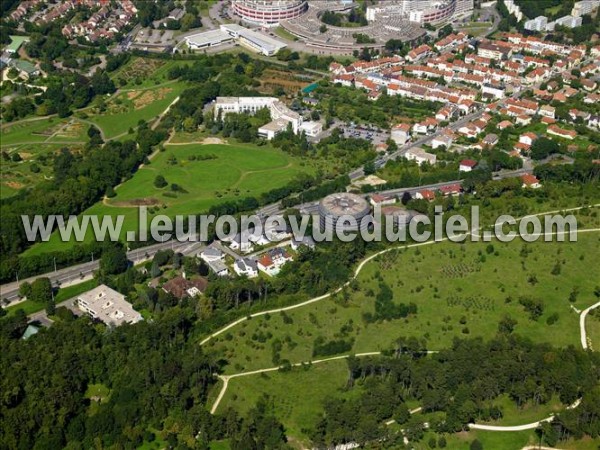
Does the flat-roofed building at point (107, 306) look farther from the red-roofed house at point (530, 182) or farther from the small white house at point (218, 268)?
the red-roofed house at point (530, 182)

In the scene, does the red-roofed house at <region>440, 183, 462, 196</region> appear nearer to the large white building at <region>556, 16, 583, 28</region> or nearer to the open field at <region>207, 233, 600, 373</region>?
the open field at <region>207, 233, 600, 373</region>

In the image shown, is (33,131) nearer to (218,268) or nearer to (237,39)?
(237,39)

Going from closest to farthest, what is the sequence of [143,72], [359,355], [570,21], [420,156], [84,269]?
[359,355]
[84,269]
[420,156]
[143,72]
[570,21]

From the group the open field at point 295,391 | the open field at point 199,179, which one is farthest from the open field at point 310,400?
the open field at point 199,179

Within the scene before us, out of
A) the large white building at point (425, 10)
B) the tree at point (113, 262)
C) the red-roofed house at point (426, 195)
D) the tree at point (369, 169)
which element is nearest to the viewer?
the tree at point (113, 262)

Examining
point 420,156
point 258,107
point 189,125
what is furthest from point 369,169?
point 189,125

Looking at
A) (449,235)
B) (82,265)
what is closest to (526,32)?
(449,235)

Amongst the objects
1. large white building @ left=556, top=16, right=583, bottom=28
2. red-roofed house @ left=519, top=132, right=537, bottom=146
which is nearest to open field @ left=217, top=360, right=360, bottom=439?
red-roofed house @ left=519, top=132, right=537, bottom=146
